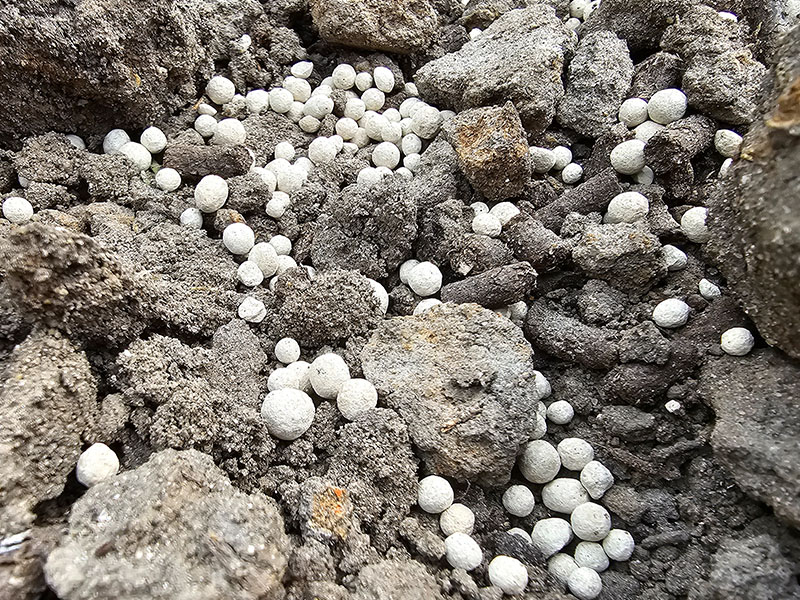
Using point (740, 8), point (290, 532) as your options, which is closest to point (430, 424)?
point (290, 532)

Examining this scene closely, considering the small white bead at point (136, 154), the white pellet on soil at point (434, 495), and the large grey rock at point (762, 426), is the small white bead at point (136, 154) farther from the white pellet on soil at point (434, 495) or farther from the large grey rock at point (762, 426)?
the large grey rock at point (762, 426)

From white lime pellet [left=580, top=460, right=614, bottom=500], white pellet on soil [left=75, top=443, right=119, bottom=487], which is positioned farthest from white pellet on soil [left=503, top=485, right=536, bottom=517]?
white pellet on soil [left=75, top=443, right=119, bottom=487]

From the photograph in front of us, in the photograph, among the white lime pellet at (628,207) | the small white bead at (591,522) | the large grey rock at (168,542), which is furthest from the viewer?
the white lime pellet at (628,207)

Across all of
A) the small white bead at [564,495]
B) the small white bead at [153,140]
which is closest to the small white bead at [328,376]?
the small white bead at [564,495]

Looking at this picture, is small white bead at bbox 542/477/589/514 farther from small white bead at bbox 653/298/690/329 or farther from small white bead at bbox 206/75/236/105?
small white bead at bbox 206/75/236/105

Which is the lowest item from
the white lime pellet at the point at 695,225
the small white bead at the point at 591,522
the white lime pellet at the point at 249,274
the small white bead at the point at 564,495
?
the small white bead at the point at 591,522

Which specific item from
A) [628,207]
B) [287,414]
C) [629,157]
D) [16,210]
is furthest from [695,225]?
[16,210]

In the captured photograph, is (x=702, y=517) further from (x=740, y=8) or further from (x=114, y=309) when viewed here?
(x=740, y=8)
